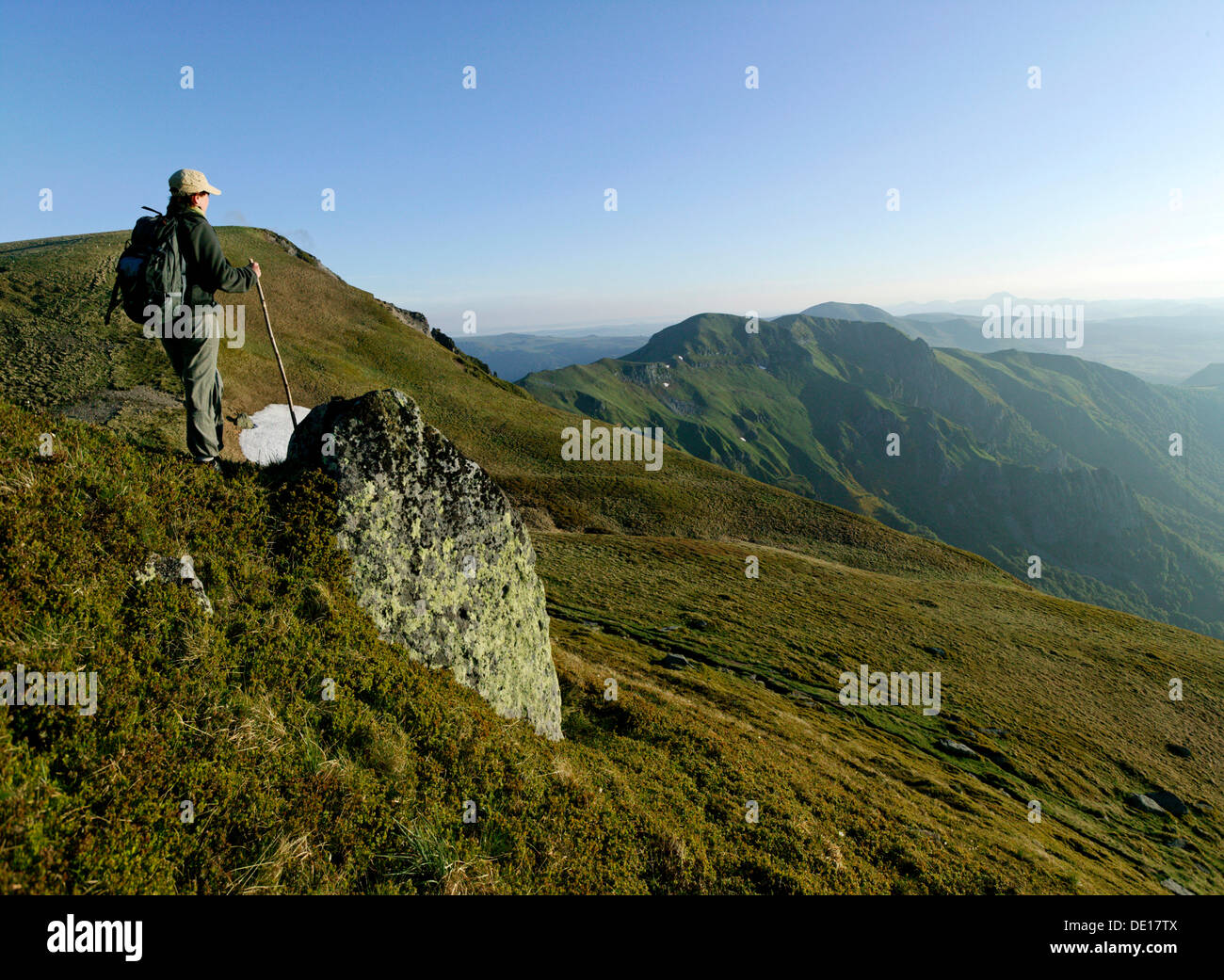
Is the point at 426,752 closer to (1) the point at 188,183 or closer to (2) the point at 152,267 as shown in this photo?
(2) the point at 152,267

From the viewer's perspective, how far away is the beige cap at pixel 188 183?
340 inches

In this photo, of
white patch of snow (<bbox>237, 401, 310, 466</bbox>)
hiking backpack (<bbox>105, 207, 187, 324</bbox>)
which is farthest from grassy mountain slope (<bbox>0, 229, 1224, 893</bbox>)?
white patch of snow (<bbox>237, 401, 310, 466</bbox>)

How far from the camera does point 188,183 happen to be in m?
8.71

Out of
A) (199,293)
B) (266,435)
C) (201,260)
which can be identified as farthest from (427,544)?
(266,435)

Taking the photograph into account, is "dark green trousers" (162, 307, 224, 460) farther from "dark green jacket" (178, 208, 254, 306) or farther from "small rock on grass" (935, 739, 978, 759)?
"small rock on grass" (935, 739, 978, 759)

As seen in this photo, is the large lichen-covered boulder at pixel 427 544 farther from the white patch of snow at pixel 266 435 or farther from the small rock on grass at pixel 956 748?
the white patch of snow at pixel 266 435

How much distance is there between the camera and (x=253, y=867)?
512 cm

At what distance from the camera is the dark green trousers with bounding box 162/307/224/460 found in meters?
8.73

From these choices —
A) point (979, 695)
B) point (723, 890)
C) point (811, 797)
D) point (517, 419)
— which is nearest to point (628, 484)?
point (517, 419)

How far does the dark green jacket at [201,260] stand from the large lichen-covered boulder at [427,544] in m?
2.48

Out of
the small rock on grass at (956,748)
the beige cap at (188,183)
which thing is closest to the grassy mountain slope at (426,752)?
the small rock on grass at (956,748)

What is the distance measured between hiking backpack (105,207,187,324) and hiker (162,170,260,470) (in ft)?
0.56
